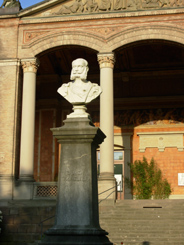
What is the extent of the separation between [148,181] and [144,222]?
8.74 metres

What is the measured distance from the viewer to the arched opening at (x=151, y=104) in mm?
25578

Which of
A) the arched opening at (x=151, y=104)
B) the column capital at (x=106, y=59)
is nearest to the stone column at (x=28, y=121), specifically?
the column capital at (x=106, y=59)

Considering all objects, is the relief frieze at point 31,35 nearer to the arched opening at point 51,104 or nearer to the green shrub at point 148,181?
the arched opening at point 51,104

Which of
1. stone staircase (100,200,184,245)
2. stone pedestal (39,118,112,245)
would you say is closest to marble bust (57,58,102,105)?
stone pedestal (39,118,112,245)

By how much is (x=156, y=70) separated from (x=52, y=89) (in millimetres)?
6465

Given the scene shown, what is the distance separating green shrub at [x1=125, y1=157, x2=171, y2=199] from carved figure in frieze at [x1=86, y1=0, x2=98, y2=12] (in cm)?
894

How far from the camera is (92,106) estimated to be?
27.1 meters

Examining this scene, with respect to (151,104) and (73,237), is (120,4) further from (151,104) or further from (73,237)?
(73,237)

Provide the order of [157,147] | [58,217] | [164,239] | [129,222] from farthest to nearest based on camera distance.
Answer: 1. [157,147]
2. [129,222]
3. [164,239]
4. [58,217]

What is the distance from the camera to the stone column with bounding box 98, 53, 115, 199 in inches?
762

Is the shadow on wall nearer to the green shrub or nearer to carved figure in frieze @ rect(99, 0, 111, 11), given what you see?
the green shrub

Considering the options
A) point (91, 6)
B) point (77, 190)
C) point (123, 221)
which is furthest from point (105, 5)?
point (77, 190)

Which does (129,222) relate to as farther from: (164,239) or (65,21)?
(65,21)

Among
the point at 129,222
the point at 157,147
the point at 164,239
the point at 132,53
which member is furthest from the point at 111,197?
the point at 132,53
